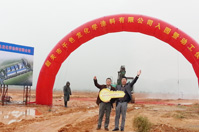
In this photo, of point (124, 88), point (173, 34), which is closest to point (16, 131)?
point (124, 88)

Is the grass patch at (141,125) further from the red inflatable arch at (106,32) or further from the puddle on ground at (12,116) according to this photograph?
the red inflatable arch at (106,32)

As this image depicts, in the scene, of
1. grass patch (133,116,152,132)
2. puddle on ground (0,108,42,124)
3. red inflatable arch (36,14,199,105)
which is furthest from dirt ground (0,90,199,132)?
red inflatable arch (36,14,199,105)

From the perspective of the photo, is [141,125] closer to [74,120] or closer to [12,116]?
[74,120]

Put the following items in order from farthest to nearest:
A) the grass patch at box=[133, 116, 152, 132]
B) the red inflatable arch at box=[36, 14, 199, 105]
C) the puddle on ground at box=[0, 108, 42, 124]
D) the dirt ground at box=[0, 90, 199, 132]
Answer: the red inflatable arch at box=[36, 14, 199, 105], the puddle on ground at box=[0, 108, 42, 124], the dirt ground at box=[0, 90, 199, 132], the grass patch at box=[133, 116, 152, 132]

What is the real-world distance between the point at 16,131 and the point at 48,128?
76cm

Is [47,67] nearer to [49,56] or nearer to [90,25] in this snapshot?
[49,56]

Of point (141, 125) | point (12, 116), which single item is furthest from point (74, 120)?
point (141, 125)

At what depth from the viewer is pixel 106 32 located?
10.9 metres

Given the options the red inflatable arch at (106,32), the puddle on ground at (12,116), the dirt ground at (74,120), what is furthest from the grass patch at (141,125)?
the red inflatable arch at (106,32)

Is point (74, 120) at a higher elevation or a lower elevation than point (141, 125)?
lower

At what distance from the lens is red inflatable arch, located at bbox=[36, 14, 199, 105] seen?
10188 mm

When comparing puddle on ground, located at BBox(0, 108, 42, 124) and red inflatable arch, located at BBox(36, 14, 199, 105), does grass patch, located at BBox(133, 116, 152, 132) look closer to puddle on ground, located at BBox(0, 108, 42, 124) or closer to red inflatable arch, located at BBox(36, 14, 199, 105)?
puddle on ground, located at BBox(0, 108, 42, 124)

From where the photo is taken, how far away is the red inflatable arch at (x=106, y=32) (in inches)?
401

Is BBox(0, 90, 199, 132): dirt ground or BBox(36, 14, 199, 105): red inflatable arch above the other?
BBox(36, 14, 199, 105): red inflatable arch
